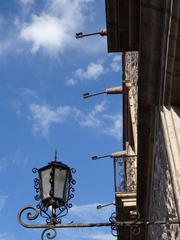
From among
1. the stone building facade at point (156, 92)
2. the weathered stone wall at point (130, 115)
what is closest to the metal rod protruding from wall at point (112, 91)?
the weathered stone wall at point (130, 115)

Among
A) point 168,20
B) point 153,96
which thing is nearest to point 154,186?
point 153,96

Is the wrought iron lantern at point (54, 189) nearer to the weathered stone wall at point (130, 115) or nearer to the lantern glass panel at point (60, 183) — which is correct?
the lantern glass panel at point (60, 183)

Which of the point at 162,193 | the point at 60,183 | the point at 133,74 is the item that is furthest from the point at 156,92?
the point at 133,74

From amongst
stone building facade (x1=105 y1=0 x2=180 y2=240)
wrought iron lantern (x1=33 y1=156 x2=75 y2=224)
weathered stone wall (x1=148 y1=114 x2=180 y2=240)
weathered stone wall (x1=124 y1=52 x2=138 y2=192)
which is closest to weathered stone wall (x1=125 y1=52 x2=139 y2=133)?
weathered stone wall (x1=124 y1=52 x2=138 y2=192)

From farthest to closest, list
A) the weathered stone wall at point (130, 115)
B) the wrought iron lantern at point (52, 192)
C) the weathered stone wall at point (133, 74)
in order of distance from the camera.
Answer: the weathered stone wall at point (130, 115), the weathered stone wall at point (133, 74), the wrought iron lantern at point (52, 192)

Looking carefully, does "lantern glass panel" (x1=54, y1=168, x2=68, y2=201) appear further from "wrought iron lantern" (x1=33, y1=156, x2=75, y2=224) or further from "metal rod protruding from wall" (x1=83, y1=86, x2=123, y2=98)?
"metal rod protruding from wall" (x1=83, y1=86, x2=123, y2=98)

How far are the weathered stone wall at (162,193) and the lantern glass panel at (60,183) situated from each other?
5.65ft

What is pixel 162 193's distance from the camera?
9523mm

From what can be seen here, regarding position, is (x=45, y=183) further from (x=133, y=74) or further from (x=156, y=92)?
(x=133, y=74)

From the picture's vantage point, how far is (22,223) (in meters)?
6.78

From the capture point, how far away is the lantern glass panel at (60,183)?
6781mm

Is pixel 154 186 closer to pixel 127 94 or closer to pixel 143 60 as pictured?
pixel 143 60

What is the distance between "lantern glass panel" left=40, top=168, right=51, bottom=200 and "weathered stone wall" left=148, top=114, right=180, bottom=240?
74.2 inches

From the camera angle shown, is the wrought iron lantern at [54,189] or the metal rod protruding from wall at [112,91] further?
the metal rod protruding from wall at [112,91]
